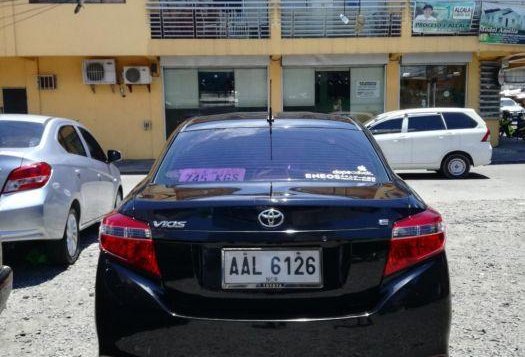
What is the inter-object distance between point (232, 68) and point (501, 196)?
34.5 feet

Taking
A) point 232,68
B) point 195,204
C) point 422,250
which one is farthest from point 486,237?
point 232,68

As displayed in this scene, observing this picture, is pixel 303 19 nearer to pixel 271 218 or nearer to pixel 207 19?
pixel 207 19

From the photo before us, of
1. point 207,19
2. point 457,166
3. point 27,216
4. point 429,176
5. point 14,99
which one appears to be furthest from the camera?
point 14,99

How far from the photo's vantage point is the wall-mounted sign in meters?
18.6

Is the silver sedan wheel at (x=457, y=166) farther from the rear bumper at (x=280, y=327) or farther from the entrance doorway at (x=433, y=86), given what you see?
the rear bumper at (x=280, y=327)

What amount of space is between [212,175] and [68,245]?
307 cm

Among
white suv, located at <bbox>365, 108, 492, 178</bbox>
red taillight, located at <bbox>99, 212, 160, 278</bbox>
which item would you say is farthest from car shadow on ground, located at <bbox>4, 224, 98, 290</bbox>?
white suv, located at <bbox>365, 108, 492, 178</bbox>

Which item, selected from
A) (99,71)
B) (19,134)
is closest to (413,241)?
(19,134)

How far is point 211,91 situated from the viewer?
18.4 m

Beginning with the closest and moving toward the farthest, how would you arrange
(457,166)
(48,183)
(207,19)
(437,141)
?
(48,183)
(437,141)
(457,166)
(207,19)

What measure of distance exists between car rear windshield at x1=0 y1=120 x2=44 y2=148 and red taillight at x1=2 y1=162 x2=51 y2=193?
39cm

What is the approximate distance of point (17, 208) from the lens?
4.80 meters

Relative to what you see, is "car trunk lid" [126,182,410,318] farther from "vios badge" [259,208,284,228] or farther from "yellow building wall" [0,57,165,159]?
"yellow building wall" [0,57,165,159]

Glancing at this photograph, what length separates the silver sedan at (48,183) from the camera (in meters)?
4.84
